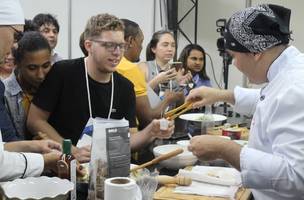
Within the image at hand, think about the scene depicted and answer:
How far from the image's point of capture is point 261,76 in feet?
4.61

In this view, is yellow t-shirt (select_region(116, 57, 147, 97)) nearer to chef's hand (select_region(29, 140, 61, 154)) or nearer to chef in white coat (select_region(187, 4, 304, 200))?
chef's hand (select_region(29, 140, 61, 154))

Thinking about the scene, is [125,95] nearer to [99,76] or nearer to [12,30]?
[99,76]

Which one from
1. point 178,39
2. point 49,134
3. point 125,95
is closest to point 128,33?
point 125,95

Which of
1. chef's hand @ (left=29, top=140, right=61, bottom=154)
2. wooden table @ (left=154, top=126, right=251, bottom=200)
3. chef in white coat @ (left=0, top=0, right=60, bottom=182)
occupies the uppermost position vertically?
chef in white coat @ (left=0, top=0, right=60, bottom=182)

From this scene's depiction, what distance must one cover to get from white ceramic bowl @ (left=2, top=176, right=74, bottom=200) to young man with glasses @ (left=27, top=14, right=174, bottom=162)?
0.79m

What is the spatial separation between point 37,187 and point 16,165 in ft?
0.33

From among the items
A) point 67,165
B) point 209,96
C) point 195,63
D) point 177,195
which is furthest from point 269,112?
point 195,63

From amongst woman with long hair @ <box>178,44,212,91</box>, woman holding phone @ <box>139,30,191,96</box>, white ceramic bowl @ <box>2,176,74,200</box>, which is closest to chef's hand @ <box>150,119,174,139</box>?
white ceramic bowl @ <box>2,176,74,200</box>

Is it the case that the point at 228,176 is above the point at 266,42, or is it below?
below

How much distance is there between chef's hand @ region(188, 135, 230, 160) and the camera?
137 cm

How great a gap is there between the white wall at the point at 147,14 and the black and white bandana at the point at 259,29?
3322mm

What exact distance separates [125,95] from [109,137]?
99cm

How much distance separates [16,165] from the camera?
1.29 meters

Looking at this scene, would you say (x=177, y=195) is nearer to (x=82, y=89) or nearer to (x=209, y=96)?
(x=209, y=96)
